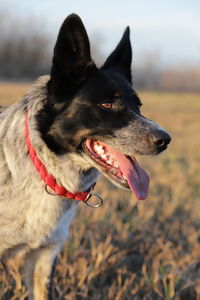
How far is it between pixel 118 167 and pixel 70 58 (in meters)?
0.78

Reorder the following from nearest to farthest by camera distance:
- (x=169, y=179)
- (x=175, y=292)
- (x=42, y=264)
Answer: (x=42, y=264)
(x=175, y=292)
(x=169, y=179)

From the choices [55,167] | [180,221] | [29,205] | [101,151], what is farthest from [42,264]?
[180,221]

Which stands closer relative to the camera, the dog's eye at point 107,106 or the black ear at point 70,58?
the black ear at point 70,58

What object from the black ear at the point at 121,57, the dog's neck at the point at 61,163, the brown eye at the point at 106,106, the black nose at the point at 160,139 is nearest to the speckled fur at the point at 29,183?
the dog's neck at the point at 61,163

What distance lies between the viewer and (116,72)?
9.67 feet

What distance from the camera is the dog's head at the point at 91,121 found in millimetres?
2543

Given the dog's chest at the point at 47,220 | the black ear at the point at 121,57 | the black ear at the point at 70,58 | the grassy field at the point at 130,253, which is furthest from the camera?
the grassy field at the point at 130,253

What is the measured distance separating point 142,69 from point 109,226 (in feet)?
186

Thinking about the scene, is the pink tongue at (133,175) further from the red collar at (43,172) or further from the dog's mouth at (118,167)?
the red collar at (43,172)

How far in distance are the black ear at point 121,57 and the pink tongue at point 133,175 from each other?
0.77m

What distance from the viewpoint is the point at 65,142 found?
258 cm

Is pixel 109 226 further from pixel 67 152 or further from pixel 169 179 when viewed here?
pixel 169 179

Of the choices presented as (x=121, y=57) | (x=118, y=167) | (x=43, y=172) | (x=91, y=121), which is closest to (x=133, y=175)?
(x=118, y=167)

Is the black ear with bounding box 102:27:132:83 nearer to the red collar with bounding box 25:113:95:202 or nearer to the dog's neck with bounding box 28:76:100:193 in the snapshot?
the dog's neck with bounding box 28:76:100:193
